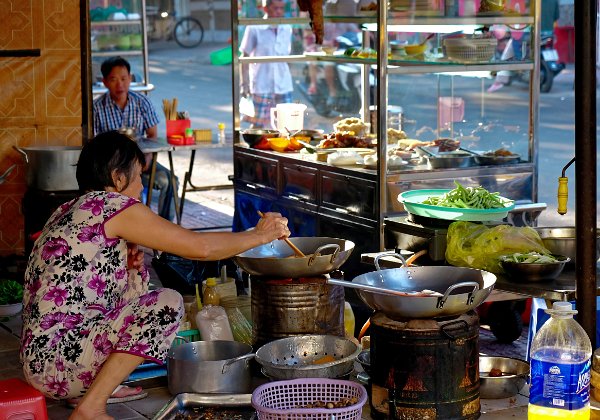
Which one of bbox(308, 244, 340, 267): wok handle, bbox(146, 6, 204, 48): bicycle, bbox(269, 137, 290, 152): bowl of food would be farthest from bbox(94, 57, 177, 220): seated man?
bbox(146, 6, 204, 48): bicycle

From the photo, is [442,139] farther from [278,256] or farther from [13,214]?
[13,214]

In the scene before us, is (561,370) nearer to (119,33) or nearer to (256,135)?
(256,135)

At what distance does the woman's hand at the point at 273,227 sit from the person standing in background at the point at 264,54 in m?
4.86

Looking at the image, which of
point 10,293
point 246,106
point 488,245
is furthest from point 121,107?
point 488,245

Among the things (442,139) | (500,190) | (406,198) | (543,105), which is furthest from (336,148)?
(543,105)

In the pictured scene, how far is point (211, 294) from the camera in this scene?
5547mm

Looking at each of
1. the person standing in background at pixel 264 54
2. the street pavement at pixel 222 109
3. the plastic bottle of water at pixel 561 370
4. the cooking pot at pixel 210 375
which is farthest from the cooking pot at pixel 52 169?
the plastic bottle of water at pixel 561 370

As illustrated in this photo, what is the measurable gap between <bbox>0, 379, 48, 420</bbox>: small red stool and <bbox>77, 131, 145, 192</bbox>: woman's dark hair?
92cm

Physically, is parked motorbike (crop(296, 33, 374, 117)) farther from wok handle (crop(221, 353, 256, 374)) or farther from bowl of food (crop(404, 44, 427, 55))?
wok handle (crop(221, 353, 256, 374))

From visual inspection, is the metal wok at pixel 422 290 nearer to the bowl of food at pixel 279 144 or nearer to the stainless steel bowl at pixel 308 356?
the stainless steel bowl at pixel 308 356

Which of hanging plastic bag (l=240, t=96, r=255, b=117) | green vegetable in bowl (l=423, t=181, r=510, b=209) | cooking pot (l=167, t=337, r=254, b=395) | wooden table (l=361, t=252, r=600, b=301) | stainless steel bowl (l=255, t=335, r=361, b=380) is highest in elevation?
hanging plastic bag (l=240, t=96, r=255, b=117)

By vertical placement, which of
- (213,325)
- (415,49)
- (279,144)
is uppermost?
(415,49)

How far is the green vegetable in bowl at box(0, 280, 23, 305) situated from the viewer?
6516mm

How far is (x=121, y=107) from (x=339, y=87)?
6334mm
